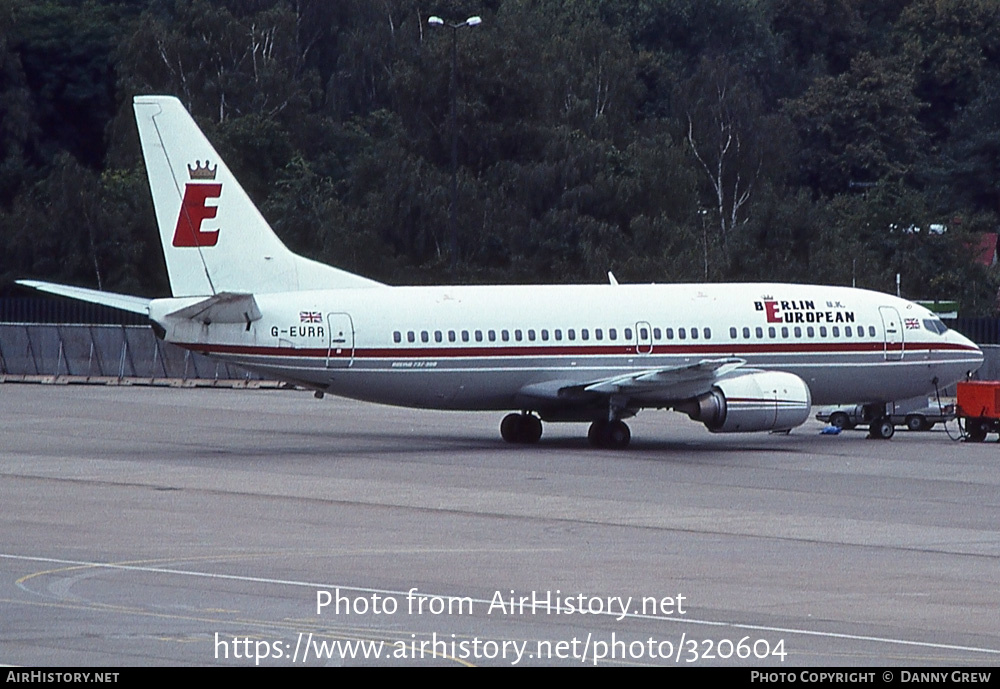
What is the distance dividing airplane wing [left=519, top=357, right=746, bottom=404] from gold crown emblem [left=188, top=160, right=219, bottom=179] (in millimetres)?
7888

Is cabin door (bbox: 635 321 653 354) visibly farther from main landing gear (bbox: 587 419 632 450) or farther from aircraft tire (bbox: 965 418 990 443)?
aircraft tire (bbox: 965 418 990 443)

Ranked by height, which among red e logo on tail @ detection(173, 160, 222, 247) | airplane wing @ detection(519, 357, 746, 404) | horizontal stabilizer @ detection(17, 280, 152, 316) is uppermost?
red e logo on tail @ detection(173, 160, 222, 247)

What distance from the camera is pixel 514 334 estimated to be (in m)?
38.5

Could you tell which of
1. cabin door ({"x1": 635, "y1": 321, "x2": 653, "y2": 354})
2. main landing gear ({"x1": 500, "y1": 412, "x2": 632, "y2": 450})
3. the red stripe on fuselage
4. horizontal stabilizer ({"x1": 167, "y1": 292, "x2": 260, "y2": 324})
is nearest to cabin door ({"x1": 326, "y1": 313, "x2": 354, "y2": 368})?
the red stripe on fuselage

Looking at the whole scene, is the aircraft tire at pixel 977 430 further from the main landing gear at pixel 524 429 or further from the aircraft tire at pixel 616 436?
the aircraft tire at pixel 616 436

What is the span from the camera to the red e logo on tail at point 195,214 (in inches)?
1422

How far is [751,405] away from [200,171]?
39.7 ft

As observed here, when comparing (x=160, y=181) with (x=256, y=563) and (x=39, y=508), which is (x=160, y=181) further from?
(x=256, y=563)

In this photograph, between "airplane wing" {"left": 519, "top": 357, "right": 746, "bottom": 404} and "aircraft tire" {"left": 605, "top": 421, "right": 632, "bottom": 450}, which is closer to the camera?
"airplane wing" {"left": 519, "top": 357, "right": 746, "bottom": 404}

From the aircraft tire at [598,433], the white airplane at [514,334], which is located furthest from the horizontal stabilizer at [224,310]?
the aircraft tire at [598,433]

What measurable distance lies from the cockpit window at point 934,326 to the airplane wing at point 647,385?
19.4 feet

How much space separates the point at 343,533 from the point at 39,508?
5436 millimetres

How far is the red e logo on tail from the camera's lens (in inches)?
1422

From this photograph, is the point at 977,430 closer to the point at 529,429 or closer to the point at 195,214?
the point at 529,429
